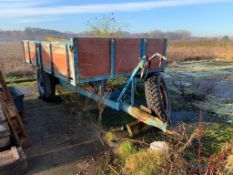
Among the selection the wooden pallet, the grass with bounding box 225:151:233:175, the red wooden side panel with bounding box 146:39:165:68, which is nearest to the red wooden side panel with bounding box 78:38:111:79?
the red wooden side panel with bounding box 146:39:165:68

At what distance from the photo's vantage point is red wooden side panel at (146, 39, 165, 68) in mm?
4891

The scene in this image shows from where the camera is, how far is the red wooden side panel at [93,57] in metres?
3.82

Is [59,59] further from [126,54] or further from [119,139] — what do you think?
[119,139]

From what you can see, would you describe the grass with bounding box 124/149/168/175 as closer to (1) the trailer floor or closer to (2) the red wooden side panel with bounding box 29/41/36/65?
(1) the trailer floor

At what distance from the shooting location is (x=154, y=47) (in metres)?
5.05

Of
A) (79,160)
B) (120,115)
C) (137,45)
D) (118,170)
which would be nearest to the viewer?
(118,170)

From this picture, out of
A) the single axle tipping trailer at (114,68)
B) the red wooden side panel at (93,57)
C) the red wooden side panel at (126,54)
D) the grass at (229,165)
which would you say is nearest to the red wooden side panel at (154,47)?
the single axle tipping trailer at (114,68)

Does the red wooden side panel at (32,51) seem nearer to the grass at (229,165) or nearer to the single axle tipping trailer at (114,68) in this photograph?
the single axle tipping trailer at (114,68)

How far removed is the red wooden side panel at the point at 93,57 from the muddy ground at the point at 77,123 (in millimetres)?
1314

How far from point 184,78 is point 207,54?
12.5 metres

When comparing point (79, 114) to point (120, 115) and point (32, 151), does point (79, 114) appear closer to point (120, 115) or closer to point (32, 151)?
point (120, 115)

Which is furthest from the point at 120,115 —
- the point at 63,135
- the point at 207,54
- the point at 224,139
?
the point at 207,54

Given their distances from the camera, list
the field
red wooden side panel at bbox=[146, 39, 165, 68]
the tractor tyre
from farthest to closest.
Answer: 1. red wooden side panel at bbox=[146, 39, 165, 68]
2. the tractor tyre
3. the field

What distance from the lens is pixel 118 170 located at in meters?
3.39
